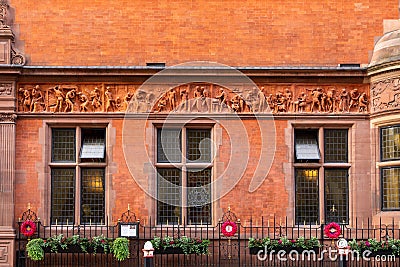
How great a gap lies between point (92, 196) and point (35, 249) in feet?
6.47

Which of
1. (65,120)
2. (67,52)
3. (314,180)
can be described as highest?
(67,52)

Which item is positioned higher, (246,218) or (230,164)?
(230,164)

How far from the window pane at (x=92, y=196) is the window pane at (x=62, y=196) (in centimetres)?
27

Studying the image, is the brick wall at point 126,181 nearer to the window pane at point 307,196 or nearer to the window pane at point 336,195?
the window pane at point 307,196

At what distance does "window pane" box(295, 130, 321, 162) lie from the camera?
18156mm

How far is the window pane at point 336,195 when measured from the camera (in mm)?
18203

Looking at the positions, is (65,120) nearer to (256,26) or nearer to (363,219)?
(256,26)

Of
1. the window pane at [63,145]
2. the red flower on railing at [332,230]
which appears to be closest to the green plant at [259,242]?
the red flower on railing at [332,230]

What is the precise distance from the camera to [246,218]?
707 inches

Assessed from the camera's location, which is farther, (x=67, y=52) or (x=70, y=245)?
(x=67, y=52)

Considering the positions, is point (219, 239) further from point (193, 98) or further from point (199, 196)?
point (193, 98)

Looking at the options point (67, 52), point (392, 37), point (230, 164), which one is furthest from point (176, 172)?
point (392, 37)

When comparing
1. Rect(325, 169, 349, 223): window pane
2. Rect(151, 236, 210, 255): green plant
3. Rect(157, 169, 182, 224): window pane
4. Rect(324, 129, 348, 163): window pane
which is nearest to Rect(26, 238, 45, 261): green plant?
Rect(151, 236, 210, 255): green plant

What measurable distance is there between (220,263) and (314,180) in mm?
3144
